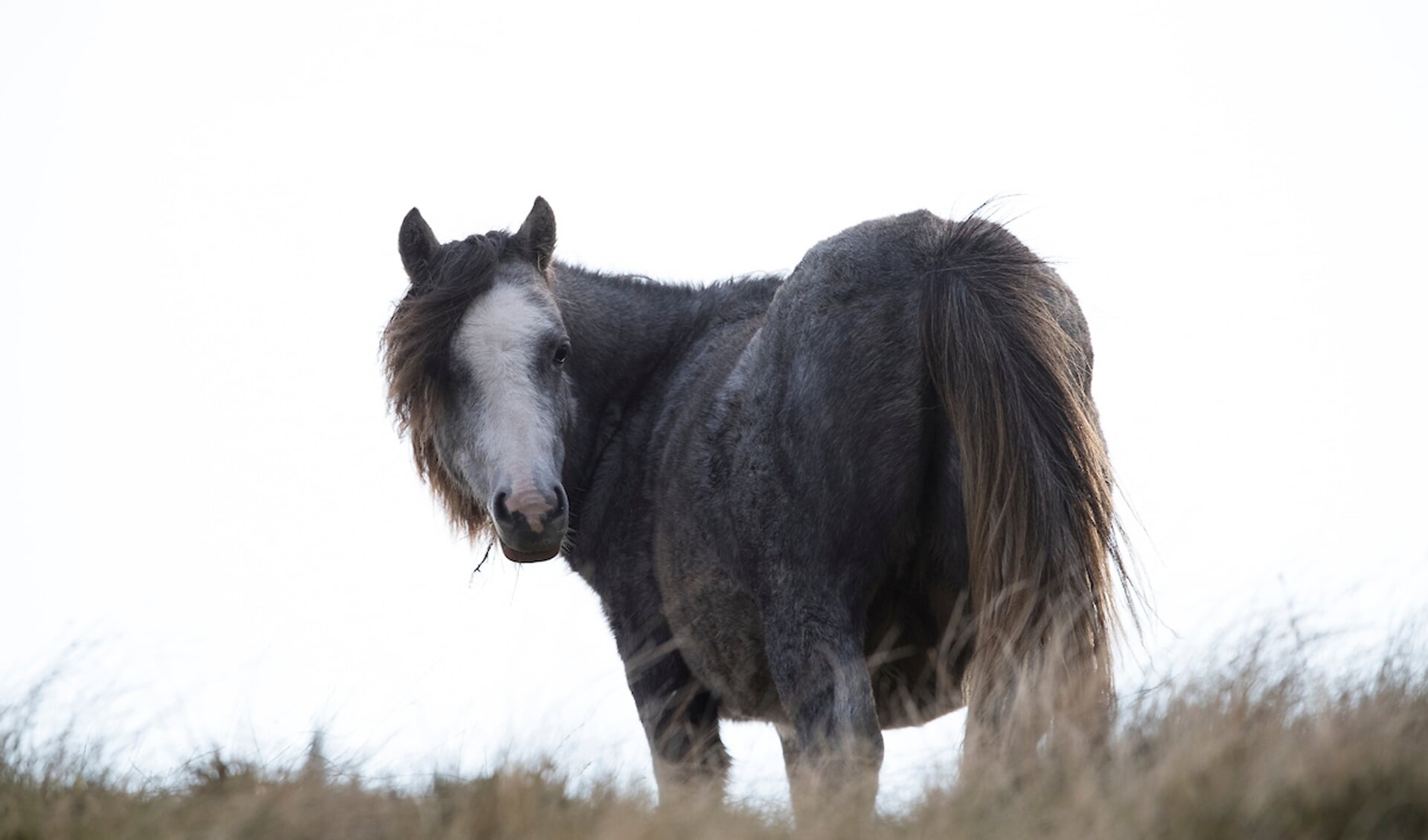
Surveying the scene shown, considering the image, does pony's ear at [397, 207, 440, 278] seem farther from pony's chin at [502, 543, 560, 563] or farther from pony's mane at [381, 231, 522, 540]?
pony's chin at [502, 543, 560, 563]

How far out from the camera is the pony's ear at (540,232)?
18.5 feet

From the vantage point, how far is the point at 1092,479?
146 inches

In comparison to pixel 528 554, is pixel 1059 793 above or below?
below

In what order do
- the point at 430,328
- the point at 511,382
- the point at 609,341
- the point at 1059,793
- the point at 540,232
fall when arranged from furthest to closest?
the point at 609,341 → the point at 540,232 → the point at 430,328 → the point at 511,382 → the point at 1059,793

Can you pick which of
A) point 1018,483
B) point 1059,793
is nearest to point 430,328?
point 1018,483

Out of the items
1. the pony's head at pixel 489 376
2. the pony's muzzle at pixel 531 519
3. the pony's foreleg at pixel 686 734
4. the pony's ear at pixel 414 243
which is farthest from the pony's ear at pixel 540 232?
the pony's foreleg at pixel 686 734

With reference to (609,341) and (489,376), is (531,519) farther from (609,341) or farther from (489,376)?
(609,341)

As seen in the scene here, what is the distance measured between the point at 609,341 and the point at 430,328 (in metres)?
1.06

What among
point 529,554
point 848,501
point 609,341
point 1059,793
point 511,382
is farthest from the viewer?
point 609,341

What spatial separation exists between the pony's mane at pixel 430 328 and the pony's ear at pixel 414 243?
3 cm

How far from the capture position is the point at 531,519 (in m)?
4.64

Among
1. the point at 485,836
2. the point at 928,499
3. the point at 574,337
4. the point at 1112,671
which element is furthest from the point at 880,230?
the point at 485,836

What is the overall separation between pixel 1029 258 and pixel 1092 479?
0.80m

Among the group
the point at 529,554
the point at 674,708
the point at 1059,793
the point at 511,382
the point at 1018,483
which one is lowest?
the point at 1059,793
